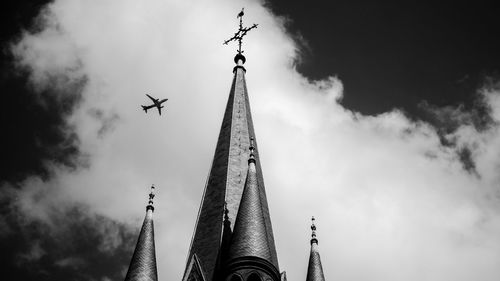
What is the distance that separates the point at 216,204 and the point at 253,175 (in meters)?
1.96

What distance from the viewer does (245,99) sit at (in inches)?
1478

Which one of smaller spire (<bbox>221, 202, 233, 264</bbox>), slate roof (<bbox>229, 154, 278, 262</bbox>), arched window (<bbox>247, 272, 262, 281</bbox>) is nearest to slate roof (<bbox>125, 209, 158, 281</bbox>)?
smaller spire (<bbox>221, 202, 233, 264</bbox>)

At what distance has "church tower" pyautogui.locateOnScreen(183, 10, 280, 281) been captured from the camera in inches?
1017

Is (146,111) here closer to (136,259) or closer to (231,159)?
(231,159)

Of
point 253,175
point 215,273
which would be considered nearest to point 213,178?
point 253,175

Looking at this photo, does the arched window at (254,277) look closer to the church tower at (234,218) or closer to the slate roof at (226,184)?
the church tower at (234,218)

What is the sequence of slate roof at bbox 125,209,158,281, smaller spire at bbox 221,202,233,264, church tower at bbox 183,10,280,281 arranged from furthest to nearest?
smaller spire at bbox 221,202,233,264
slate roof at bbox 125,209,158,281
church tower at bbox 183,10,280,281

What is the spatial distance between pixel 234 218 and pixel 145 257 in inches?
146

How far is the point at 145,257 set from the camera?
26.8 meters

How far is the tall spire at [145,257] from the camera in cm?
2608

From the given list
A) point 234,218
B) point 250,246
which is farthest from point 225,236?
point 250,246

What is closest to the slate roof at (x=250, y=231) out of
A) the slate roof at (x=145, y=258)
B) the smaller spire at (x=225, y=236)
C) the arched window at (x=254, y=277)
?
the arched window at (x=254, y=277)

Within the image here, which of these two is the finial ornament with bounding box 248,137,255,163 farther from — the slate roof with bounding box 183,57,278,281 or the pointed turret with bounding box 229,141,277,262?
the pointed turret with bounding box 229,141,277,262

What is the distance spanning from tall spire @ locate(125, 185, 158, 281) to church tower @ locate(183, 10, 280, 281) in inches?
51.2
